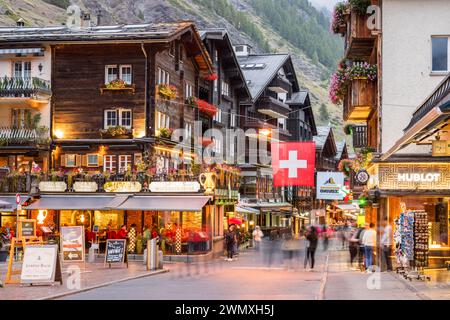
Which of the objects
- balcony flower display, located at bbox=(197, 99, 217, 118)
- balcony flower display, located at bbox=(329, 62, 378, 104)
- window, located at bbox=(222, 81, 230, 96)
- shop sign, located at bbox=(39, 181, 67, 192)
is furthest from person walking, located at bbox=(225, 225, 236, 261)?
window, located at bbox=(222, 81, 230, 96)

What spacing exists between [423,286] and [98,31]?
1209 inches

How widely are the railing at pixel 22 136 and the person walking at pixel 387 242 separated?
2262cm

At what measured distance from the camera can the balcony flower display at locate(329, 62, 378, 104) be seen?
36.3m

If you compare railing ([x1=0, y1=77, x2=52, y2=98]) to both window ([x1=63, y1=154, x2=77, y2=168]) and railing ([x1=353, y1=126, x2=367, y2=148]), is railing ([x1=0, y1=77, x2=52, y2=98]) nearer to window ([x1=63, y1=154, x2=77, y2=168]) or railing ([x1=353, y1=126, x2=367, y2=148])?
window ([x1=63, y1=154, x2=77, y2=168])

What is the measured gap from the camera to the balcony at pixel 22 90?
48625mm

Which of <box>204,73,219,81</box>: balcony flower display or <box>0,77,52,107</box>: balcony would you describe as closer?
<box>0,77,52,107</box>: balcony

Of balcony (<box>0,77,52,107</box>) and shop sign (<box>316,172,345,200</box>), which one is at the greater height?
balcony (<box>0,77,52,107</box>)

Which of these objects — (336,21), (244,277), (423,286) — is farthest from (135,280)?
(336,21)

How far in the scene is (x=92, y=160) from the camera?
49906 mm

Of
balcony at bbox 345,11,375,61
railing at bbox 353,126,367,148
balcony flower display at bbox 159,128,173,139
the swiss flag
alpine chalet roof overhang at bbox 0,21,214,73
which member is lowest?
the swiss flag

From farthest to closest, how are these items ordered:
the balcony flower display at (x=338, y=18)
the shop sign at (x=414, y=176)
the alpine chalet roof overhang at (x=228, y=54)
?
the alpine chalet roof overhang at (x=228, y=54)
the balcony flower display at (x=338, y=18)
the shop sign at (x=414, y=176)

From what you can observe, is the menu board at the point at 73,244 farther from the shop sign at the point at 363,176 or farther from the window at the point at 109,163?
the window at the point at 109,163

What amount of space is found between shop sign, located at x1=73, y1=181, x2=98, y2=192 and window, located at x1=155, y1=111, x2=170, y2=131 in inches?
205

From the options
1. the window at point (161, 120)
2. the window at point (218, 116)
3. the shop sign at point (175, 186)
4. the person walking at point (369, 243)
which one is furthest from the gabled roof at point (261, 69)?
the person walking at point (369, 243)
